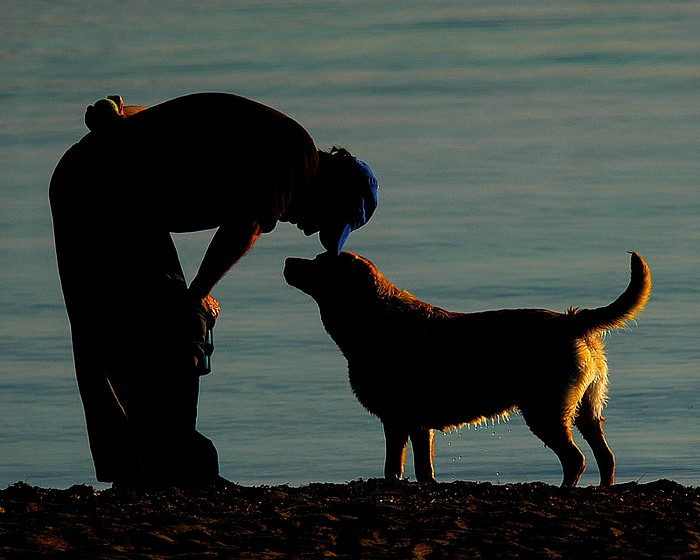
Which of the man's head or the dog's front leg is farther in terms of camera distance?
the dog's front leg

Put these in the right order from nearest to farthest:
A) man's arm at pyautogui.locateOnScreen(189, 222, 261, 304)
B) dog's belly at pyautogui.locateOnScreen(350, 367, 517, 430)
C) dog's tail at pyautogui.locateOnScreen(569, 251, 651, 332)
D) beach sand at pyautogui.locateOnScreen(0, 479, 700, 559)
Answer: beach sand at pyautogui.locateOnScreen(0, 479, 700, 559)
man's arm at pyautogui.locateOnScreen(189, 222, 261, 304)
dog's tail at pyautogui.locateOnScreen(569, 251, 651, 332)
dog's belly at pyautogui.locateOnScreen(350, 367, 517, 430)

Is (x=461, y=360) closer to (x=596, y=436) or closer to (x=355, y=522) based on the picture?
(x=596, y=436)

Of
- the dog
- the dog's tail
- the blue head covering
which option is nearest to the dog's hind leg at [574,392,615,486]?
the dog

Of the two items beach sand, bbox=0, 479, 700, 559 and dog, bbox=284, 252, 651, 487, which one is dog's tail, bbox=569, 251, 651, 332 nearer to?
dog, bbox=284, 252, 651, 487

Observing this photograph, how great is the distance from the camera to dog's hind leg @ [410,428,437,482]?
33.0ft

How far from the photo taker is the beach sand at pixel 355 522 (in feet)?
22.6

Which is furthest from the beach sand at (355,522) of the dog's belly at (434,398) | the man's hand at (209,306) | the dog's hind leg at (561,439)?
the dog's belly at (434,398)

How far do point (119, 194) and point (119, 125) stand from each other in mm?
334

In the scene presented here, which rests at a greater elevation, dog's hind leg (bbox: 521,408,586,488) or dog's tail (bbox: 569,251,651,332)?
dog's tail (bbox: 569,251,651,332)

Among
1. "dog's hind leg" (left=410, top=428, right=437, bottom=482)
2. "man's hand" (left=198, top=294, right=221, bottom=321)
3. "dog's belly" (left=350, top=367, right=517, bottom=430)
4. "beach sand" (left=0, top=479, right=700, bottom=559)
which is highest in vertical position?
"man's hand" (left=198, top=294, right=221, bottom=321)

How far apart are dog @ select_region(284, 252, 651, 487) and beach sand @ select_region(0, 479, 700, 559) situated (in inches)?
50.4

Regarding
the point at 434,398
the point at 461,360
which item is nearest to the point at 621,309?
the point at 461,360

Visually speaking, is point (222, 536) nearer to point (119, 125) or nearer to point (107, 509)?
point (107, 509)

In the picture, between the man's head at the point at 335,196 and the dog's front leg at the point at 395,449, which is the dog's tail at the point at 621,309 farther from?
the man's head at the point at 335,196
